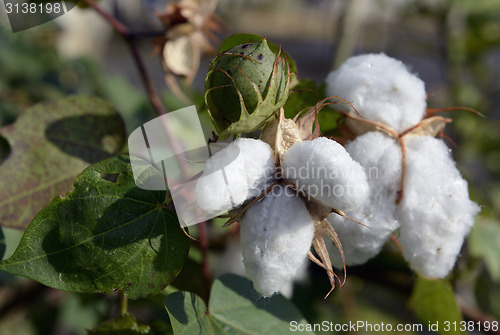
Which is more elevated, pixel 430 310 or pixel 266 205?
pixel 266 205

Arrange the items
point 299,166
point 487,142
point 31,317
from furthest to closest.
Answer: point 487,142 → point 31,317 → point 299,166

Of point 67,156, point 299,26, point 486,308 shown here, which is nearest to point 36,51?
point 67,156

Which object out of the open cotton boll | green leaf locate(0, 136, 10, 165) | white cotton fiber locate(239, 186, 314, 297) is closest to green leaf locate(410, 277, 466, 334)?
the open cotton boll

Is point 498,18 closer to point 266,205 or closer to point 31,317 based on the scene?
point 266,205

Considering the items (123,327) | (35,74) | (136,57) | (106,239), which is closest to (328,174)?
(106,239)

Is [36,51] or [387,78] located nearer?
[387,78]

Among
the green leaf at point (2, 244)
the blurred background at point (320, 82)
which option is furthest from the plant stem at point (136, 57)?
the green leaf at point (2, 244)
